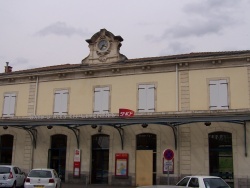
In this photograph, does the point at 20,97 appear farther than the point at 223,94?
Yes

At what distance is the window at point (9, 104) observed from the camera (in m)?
25.7

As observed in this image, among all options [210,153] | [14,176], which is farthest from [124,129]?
[14,176]

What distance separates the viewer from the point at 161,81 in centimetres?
2186

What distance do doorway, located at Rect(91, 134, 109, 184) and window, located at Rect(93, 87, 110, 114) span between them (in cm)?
159

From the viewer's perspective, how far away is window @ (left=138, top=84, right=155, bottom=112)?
71.5ft

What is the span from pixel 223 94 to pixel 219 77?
102 cm

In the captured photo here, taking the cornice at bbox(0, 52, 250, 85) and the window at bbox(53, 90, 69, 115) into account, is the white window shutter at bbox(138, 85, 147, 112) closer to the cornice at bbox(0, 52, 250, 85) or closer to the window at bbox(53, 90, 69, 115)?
the cornice at bbox(0, 52, 250, 85)

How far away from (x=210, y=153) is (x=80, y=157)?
26.2ft

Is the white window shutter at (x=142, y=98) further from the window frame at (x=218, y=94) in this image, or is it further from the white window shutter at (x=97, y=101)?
the window frame at (x=218, y=94)

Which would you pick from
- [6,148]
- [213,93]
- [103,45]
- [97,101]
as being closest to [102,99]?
[97,101]

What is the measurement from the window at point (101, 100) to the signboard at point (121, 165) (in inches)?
119

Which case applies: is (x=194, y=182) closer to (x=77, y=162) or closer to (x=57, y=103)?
(x=77, y=162)

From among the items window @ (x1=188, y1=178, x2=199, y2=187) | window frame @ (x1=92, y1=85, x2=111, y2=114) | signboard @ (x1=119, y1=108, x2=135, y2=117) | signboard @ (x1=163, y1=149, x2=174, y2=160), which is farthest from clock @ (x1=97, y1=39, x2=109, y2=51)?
window @ (x1=188, y1=178, x2=199, y2=187)

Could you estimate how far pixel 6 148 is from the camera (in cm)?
2525
